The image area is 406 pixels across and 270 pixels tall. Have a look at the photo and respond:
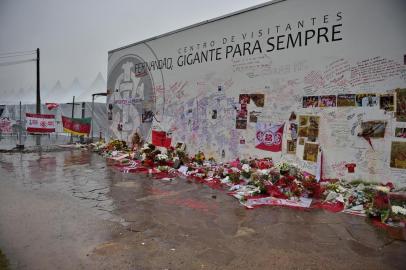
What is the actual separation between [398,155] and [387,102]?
3.51 feet

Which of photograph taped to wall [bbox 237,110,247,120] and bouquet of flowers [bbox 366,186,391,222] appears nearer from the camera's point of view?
bouquet of flowers [bbox 366,186,391,222]

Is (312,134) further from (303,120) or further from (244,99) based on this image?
(244,99)

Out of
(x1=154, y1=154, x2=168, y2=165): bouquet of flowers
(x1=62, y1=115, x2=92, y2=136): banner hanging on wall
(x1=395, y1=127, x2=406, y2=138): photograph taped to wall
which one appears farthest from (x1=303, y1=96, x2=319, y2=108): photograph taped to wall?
(x1=62, y1=115, x2=92, y2=136): banner hanging on wall

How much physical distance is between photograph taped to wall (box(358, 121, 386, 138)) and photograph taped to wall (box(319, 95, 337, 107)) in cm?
78

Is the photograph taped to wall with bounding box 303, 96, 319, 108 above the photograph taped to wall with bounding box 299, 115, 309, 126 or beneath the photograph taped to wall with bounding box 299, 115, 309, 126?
above

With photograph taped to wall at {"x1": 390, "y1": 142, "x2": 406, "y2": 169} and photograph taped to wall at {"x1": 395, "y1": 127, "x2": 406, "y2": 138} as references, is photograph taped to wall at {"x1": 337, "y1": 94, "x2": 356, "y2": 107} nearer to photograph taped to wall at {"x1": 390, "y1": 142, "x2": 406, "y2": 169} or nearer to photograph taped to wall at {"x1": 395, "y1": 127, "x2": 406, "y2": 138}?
photograph taped to wall at {"x1": 395, "y1": 127, "x2": 406, "y2": 138}

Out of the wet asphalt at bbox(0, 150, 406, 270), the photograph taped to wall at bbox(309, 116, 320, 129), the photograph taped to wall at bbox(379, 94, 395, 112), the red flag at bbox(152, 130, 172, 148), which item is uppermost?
the photograph taped to wall at bbox(379, 94, 395, 112)

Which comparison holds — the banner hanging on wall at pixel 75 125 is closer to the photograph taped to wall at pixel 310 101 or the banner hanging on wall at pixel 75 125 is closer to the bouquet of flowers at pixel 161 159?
the bouquet of flowers at pixel 161 159

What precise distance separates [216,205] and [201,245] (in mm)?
1881

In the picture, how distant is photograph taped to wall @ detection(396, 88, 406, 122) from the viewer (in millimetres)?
5914

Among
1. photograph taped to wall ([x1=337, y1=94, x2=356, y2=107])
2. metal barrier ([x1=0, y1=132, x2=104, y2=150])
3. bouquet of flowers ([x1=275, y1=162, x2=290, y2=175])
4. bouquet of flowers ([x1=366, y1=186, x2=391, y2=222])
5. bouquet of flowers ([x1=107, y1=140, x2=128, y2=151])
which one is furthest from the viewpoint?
metal barrier ([x1=0, y1=132, x2=104, y2=150])

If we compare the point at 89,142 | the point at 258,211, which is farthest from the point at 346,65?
the point at 89,142

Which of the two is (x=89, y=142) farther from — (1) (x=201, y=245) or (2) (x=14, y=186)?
(1) (x=201, y=245)

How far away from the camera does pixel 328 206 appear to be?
574 centimetres
